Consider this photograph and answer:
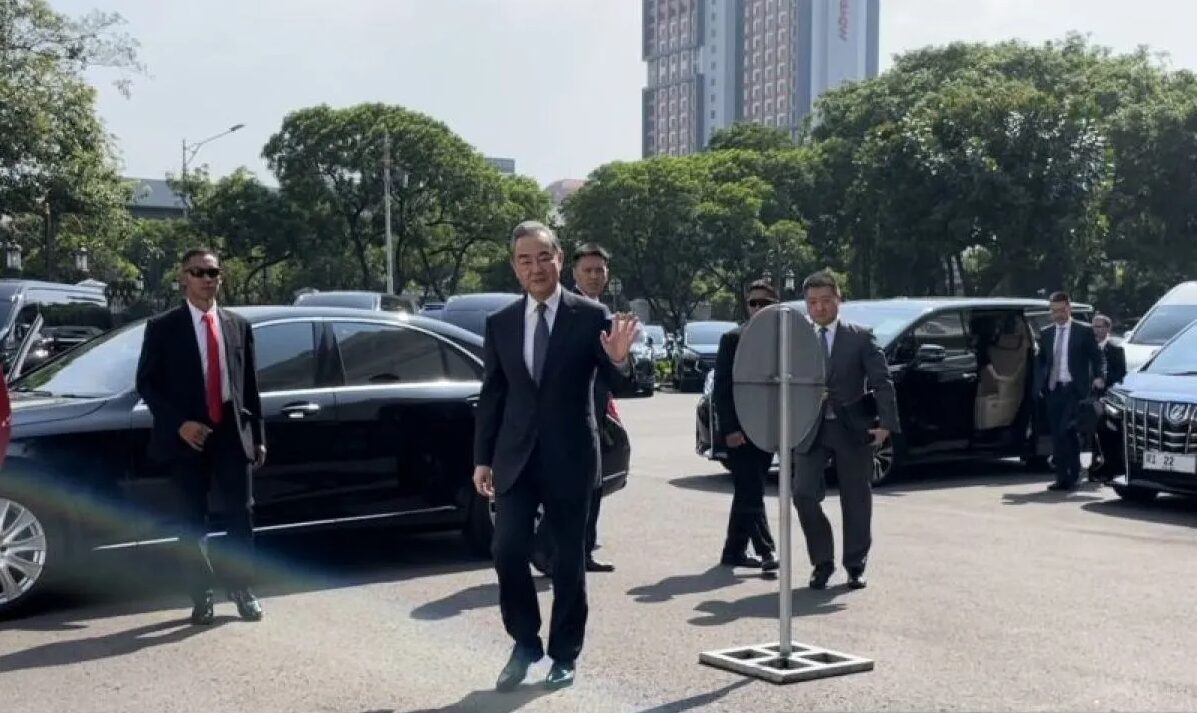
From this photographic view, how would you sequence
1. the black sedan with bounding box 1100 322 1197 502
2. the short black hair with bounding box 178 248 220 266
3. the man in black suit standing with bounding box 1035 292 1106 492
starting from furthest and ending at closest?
the man in black suit standing with bounding box 1035 292 1106 492 < the black sedan with bounding box 1100 322 1197 502 < the short black hair with bounding box 178 248 220 266

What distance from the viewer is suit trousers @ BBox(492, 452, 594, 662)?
19.3 ft

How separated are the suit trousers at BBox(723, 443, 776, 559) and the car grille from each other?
12.9 ft

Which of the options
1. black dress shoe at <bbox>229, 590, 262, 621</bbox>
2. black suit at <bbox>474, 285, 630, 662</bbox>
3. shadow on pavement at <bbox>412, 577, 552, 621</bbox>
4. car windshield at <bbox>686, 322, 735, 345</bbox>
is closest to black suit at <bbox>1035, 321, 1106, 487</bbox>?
shadow on pavement at <bbox>412, 577, 552, 621</bbox>

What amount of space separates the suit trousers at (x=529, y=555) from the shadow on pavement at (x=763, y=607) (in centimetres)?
145

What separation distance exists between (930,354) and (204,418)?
792cm

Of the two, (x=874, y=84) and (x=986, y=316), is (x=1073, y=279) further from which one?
(x=986, y=316)

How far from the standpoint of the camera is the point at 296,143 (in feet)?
191

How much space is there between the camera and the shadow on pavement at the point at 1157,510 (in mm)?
11281

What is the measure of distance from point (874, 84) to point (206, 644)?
5989cm

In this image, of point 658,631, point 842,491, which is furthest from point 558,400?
point 842,491

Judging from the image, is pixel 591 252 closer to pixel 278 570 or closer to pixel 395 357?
pixel 395 357

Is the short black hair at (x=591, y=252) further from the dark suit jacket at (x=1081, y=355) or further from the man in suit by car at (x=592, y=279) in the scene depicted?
the dark suit jacket at (x=1081, y=355)

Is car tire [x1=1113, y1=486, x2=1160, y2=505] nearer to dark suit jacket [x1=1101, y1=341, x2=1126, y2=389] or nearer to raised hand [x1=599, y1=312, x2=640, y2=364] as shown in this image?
dark suit jacket [x1=1101, y1=341, x2=1126, y2=389]

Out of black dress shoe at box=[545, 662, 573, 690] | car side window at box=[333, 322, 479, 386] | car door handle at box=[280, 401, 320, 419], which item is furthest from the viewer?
car side window at box=[333, 322, 479, 386]
